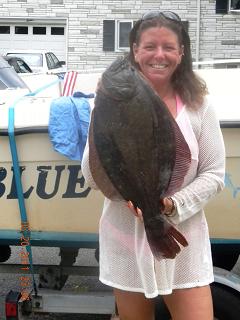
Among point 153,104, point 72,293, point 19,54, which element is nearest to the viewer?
point 153,104

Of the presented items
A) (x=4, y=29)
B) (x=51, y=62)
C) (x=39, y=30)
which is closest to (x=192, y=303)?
(x=51, y=62)

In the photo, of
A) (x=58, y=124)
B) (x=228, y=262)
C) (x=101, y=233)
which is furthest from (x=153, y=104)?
(x=228, y=262)

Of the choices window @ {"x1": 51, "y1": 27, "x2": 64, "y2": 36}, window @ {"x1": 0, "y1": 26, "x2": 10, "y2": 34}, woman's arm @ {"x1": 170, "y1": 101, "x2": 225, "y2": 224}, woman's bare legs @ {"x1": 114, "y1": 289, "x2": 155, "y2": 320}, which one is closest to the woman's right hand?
woman's arm @ {"x1": 170, "y1": 101, "x2": 225, "y2": 224}

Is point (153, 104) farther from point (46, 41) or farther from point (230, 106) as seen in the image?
point (46, 41)

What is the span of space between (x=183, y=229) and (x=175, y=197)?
0.51 ft

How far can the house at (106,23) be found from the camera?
20641 millimetres

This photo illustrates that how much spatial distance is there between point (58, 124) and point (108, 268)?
1.05m

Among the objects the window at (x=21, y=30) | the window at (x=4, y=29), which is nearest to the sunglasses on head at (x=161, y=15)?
the window at (x=21, y=30)

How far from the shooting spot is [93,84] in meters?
5.17

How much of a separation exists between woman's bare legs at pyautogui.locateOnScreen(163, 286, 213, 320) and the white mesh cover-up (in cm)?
3

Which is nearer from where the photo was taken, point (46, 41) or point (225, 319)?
point (225, 319)

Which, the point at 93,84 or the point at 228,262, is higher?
the point at 93,84

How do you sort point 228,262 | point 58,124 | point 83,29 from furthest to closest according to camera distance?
1. point 83,29
2. point 228,262
3. point 58,124

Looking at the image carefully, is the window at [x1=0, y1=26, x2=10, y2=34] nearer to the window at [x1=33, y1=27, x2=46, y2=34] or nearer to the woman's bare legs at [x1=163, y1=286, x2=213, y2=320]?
the window at [x1=33, y1=27, x2=46, y2=34]
